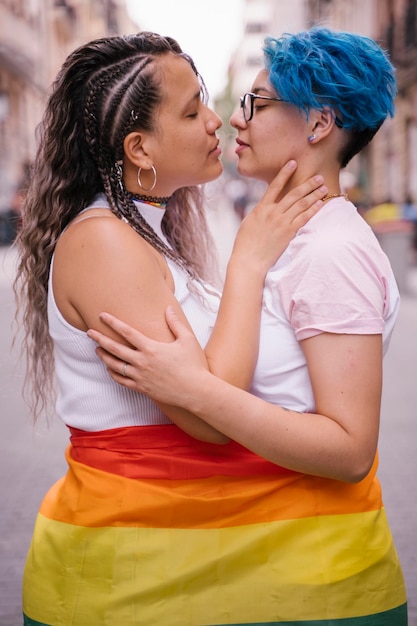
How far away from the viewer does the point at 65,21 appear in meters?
39.8

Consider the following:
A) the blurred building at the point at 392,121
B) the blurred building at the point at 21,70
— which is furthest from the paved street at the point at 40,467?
the blurred building at the point at 21,70

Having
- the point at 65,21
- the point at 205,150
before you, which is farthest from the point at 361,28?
the point at 205,150

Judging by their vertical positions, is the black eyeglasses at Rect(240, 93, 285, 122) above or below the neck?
above

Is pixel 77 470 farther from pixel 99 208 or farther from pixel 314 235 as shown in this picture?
pixel 314 235

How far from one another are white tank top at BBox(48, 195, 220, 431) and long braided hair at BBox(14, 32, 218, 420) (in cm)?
10

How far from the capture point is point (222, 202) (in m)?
15.1

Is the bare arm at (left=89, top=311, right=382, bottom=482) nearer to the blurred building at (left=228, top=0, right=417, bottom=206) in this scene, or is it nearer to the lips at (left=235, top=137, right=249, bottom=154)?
the lips at (left=235, top=137, right=249, bottom=154)

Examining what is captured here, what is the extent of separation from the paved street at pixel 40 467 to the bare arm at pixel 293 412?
1.13 m

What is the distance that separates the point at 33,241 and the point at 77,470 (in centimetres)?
61

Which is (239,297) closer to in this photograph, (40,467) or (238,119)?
(238,119)

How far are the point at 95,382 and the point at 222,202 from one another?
520 inches

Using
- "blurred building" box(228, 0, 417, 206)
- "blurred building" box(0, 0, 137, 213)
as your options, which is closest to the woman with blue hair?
"blurred building" box(228, 0, 417, 206)

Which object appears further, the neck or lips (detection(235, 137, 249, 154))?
the neck

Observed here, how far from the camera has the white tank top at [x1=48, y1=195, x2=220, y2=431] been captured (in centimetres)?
199
